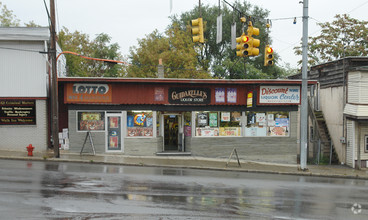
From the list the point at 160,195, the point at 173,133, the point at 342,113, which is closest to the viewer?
the point at 160,195

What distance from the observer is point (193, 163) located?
17984mm

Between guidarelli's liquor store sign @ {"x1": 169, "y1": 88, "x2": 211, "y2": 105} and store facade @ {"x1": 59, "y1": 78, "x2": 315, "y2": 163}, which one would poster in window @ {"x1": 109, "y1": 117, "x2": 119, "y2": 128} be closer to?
store facade @ {"x1": 59, "y1": 78, "x2": 315, "y2": 163}

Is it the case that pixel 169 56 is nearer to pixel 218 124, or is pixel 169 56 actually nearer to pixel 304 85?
pixel 218 124

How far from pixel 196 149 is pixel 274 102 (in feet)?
16.8

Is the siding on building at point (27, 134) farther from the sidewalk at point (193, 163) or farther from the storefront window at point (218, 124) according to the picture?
the storefront window at point (218, 124)

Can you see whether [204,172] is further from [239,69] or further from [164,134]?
[239,69]

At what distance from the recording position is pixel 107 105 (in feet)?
63.5

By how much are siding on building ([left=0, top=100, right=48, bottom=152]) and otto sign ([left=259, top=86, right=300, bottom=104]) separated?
38.8 feet

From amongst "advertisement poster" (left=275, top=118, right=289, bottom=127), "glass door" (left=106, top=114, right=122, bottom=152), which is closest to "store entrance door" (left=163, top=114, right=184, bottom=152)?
"glass door" (left=106, top=114, right=122, bottom=152)

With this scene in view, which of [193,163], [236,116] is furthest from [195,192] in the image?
[236,116]

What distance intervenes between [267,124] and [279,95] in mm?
1778

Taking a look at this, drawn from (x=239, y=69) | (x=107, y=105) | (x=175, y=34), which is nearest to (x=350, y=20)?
(x=239, y=69)

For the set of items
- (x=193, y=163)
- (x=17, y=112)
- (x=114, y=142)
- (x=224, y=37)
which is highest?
(x=224, y=37)

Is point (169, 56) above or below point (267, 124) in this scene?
above
